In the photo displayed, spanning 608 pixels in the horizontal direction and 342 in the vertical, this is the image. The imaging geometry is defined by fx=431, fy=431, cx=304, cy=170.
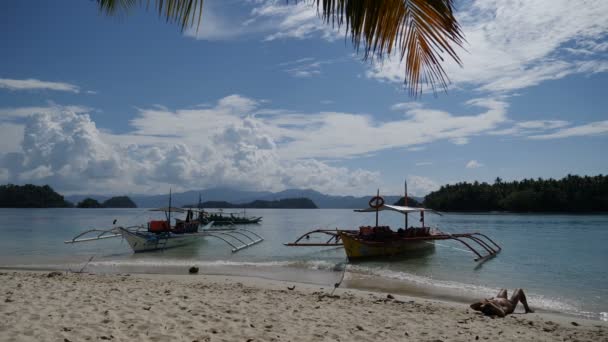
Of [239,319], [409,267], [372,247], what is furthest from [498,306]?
[372,247]

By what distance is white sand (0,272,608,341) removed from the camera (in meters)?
5.14

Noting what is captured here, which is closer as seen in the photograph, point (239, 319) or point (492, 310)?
point (239, 319)

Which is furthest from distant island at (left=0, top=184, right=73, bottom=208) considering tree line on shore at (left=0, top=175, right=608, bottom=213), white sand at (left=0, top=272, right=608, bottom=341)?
white sand at (left=0, top=272, right=608, bottom=341)

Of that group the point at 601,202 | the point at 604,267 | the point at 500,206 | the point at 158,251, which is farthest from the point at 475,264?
the point at 500,206

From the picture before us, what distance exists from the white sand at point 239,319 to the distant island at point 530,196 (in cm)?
8837

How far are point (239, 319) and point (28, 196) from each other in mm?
161830

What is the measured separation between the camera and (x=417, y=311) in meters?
7.96

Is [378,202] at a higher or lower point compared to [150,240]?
higher

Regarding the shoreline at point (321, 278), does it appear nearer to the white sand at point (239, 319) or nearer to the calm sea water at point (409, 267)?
the calm sea water at point (409, 267)

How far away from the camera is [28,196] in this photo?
463 feet

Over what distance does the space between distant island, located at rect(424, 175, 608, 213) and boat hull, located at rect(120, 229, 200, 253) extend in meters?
84.5

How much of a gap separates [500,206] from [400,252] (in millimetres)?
86562

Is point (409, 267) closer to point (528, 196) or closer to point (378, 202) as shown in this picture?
point (378, 202)

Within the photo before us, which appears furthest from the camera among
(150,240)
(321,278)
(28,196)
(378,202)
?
(28,196)
